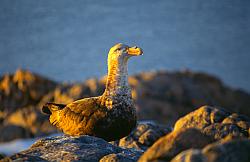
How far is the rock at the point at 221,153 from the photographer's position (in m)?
6.06

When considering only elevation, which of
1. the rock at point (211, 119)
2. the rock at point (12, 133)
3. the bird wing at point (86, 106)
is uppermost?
the bird wing at point (86, 106)

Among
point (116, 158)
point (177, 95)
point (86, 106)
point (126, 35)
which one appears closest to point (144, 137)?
point (86, 106)

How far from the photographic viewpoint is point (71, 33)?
3004 inches

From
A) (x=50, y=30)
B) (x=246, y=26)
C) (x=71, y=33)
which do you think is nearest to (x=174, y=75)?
(x=246, y=26)

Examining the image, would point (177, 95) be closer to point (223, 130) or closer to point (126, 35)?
point (223, 130)

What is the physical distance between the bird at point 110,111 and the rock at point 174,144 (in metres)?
3.78

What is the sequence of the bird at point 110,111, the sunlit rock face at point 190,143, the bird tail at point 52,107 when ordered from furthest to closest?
1. the bird tail at point 52,107
2. the bird at point 110,111
3. the sunlit rock face at point 190,143

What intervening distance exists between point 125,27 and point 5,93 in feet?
147

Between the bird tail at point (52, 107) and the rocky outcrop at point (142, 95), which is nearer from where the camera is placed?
the bird tail at point (52, 107)

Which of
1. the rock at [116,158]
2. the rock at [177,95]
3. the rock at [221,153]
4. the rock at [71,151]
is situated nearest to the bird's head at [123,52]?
the rock at [71,151]

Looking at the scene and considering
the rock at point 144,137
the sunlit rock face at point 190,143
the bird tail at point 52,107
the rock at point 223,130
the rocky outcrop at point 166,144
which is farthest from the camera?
the bird tail at point 52,107

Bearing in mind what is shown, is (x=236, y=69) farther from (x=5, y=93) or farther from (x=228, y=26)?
(x=228, y=26)

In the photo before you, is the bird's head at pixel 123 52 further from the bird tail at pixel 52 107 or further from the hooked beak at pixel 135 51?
the bird tail at pixel 52 107

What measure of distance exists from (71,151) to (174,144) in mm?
1717
